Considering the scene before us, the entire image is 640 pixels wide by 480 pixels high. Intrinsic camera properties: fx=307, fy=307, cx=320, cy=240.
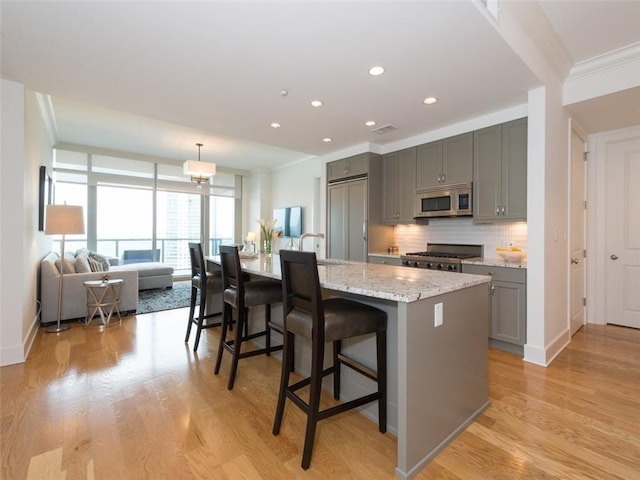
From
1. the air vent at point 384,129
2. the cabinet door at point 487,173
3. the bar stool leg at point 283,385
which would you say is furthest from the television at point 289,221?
the bar stool leg at point 283,385

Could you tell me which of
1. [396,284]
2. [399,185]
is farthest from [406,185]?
[396,284]

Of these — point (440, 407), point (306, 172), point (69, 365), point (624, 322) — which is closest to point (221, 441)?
point (440, 407)

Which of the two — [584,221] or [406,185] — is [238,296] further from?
[584,221]

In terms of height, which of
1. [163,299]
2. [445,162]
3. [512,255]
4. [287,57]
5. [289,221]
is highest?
[287,57]

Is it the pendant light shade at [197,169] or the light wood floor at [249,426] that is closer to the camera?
the light wood floor at [249,426]

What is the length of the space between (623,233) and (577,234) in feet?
2.19

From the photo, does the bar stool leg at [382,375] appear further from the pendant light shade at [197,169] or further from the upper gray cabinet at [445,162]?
the pendant light shade at [197,169]

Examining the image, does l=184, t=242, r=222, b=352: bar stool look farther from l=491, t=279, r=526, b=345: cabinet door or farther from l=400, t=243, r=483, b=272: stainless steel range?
l=491, t=279, r=526, b=345: cabinet door

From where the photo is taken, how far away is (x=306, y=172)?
6887 mm

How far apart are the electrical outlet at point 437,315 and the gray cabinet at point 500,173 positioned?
2.11 metres

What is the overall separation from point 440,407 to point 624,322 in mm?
3838

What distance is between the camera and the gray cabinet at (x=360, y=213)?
4531 mm

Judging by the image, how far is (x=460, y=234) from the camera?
13.2ft

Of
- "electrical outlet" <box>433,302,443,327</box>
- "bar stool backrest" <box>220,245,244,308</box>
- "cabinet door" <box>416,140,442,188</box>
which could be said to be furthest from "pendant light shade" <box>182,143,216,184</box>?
"electrical outlet" <box>433,302,443,327</box>
